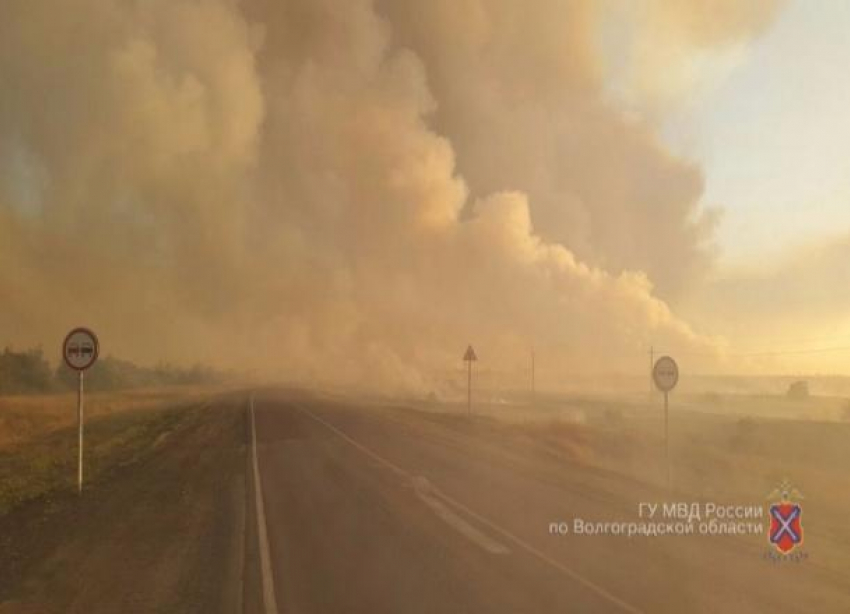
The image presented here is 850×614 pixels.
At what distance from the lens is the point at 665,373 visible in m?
15.6

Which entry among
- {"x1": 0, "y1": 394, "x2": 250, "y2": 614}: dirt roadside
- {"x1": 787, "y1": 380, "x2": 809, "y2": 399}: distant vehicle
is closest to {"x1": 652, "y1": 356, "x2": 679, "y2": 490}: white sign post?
{"x1": 0, "y1": 394, "x2": 250, "y2": 614}: dirt roadside

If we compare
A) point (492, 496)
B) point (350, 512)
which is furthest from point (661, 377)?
point (350, 512)

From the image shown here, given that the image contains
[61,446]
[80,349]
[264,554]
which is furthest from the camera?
[61,446]

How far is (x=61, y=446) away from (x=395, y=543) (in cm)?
2199

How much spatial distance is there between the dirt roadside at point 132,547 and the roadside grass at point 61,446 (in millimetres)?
1126

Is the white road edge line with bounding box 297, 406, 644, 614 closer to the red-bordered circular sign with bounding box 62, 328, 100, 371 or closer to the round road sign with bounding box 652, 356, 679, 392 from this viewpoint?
the round road sign with bounding box 652, 356, 679, 392

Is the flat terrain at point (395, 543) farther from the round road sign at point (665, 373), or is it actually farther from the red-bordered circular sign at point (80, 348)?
the red-bordered circular sign at point (80, 348)

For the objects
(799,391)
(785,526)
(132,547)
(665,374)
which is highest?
(665,374)

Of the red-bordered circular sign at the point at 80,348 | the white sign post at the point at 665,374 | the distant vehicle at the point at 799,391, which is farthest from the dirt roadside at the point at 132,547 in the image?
the distant vehicle at the point at 799,391

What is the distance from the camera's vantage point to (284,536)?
9.30 metres

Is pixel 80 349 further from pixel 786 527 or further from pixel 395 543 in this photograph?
pixel 786 527

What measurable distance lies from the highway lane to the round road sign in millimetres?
2271

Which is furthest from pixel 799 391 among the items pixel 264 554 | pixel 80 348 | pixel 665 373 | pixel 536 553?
pixel 264 554

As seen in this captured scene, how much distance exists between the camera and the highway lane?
6.70m
